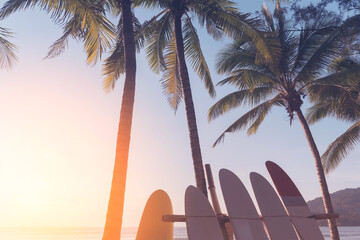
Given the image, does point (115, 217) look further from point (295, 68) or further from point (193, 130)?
point (295, 68)

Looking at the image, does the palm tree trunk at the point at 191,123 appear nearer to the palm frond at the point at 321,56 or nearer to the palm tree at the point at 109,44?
the palm tree at the point at 109,44

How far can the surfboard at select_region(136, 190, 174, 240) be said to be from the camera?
3979 mm

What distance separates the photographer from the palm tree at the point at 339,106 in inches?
392

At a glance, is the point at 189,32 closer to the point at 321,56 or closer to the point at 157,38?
the point at 157,38

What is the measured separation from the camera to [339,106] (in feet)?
35.7

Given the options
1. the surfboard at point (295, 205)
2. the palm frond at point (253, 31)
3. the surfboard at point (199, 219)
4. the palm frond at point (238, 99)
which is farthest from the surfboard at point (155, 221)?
the palm frond at point (238, 99)

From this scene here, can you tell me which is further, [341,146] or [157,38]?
[341,146]

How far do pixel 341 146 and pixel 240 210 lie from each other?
9983 millimetres

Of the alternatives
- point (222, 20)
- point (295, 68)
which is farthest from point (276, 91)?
point (222, 20)

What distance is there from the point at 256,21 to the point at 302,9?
64.5 inches

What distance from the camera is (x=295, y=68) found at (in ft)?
36.6

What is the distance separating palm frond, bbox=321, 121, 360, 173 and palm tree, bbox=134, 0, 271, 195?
20.7 ft

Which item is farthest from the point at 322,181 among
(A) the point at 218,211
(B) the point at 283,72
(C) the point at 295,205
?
(A) the point at 218,211

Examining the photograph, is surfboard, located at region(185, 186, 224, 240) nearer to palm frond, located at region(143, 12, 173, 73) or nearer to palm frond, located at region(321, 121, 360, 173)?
palm frond, located at region(143, 12, 173, 73)
